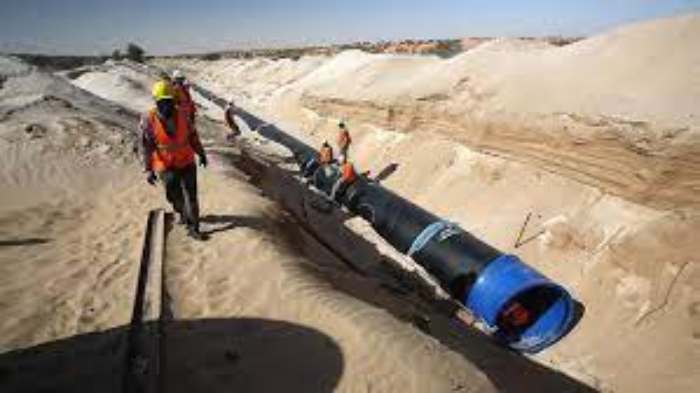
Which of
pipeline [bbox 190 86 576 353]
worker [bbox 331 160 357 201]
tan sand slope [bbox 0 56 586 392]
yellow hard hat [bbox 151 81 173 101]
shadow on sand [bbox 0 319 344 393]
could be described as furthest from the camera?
worker [bbox 331 160 357 201]

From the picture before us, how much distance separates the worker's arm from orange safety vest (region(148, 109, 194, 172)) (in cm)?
4

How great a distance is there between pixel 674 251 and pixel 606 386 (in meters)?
2.60

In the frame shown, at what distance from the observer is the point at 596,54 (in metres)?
15.6

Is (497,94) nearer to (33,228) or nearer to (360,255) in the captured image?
(360,255)

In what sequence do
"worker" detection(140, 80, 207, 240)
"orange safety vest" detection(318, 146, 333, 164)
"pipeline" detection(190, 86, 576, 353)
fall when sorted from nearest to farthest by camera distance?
"worker" detection(140, 80, 207, 240) → "pipeline" detection(190, 86, 576, 353) → "orange safety vest" detection(318, 146, 333, 164)

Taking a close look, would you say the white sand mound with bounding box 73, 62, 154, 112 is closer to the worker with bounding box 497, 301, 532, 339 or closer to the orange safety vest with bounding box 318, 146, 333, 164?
the orange safety vest with bounding box 318, 146, 333, 164

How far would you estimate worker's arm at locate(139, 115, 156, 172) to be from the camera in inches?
311

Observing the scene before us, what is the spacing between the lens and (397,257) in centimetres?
1223

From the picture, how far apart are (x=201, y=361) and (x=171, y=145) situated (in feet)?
11.0

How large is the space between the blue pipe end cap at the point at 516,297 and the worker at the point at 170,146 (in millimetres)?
4535

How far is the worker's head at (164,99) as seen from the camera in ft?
25.1

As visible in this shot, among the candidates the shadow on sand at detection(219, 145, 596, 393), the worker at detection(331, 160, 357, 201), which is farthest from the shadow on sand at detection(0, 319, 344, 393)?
the worker at detection(331, 160, 357, 201)

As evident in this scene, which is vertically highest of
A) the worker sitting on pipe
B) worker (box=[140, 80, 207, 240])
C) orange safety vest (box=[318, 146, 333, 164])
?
worker (box=[140, 80, 207, 240])

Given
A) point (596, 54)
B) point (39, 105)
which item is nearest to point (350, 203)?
point (596, 54)
